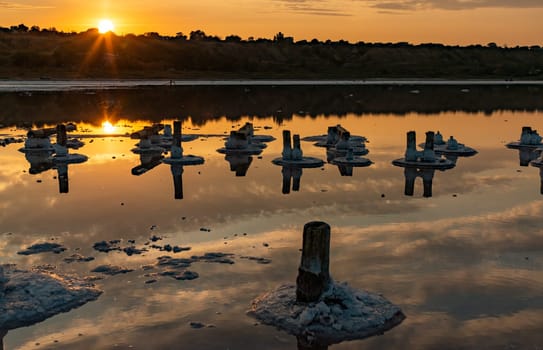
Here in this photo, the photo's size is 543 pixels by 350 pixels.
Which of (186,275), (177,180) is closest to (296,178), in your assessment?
(177,180)

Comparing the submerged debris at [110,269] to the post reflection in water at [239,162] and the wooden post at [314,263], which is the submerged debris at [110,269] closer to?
the wooden post at [314,263]

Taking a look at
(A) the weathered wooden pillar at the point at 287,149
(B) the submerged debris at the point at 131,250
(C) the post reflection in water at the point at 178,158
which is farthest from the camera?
(A) the weathered wooden pillar at the point at 287,149

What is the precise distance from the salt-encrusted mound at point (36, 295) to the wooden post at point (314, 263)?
4.35 m

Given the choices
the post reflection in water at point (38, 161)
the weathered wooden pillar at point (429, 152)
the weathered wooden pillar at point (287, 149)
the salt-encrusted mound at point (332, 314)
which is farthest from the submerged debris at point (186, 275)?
the weathered wooden pillar at point (429, 152)

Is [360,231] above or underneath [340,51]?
underneath

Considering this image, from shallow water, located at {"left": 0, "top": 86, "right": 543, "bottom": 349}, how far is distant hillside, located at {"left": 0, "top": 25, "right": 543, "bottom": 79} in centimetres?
10660

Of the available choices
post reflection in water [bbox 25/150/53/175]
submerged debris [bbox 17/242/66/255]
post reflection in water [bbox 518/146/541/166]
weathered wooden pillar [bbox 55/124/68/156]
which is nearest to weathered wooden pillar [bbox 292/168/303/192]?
submerged debris [bbox 17/242/66/255]

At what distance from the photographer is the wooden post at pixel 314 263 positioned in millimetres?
12414

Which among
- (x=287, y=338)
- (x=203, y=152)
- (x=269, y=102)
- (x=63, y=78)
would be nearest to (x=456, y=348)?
(x=287, y=338)

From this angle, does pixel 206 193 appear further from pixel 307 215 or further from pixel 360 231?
pixel 360 231

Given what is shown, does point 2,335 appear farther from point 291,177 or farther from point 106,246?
point 291,177

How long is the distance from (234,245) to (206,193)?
7.08m

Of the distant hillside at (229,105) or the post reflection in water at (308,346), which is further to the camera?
the distant hillside at (229,105)

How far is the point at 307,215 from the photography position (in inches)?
820
